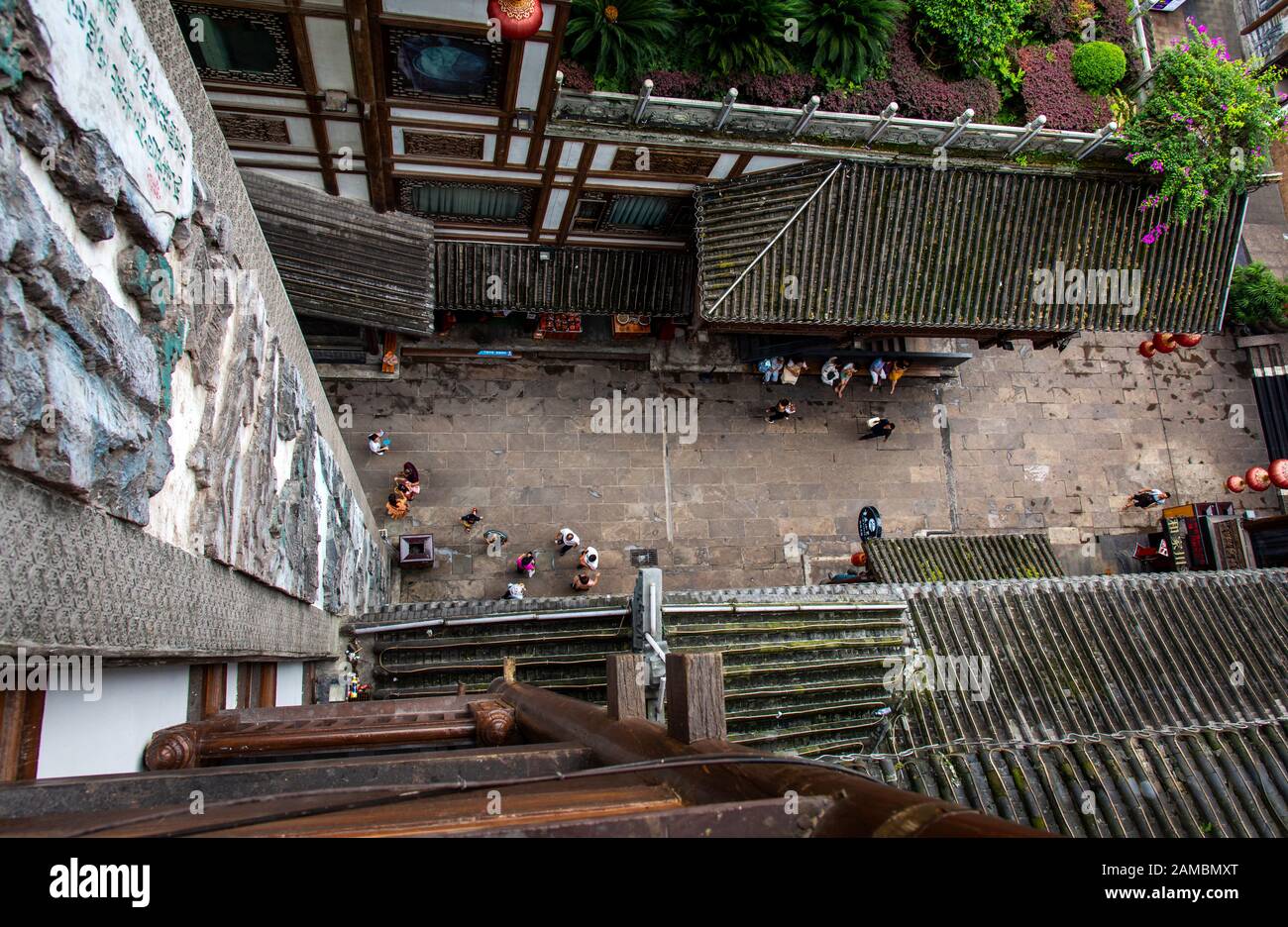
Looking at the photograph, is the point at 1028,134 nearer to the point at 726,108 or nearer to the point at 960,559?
the point at 726,108

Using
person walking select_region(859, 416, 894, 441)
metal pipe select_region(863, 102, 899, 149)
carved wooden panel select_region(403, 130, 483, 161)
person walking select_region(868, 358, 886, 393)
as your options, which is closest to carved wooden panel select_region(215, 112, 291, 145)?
carved wooden panel select_region(403, 130, 483, 161)

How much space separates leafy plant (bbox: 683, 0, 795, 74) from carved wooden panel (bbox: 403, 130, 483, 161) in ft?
11.7

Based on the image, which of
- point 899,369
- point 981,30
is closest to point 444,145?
point 981,30

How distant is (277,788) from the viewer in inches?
145

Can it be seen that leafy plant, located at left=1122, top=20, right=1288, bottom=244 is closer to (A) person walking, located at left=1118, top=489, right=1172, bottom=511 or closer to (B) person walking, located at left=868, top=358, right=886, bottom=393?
(B) person walking, located at left=868, top=358, right=886, bottom=393

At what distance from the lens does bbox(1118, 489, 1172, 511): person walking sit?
1884cm

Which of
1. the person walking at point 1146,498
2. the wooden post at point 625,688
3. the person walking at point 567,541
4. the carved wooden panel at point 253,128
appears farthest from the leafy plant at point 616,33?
the person walking at point 1146,498

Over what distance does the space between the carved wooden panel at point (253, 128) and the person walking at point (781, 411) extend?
1079 centimetres

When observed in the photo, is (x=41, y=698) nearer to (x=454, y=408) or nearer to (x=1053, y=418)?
(x=454, y=408)

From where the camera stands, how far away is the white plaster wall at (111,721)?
403 centimetres

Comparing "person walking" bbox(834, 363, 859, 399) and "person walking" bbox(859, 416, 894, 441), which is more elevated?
"person walking" bbox(834, 363, 859, 399)

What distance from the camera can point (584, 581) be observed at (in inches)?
629

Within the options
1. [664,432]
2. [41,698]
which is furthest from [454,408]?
[41,698]

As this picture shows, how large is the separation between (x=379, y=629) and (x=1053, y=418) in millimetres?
16423
